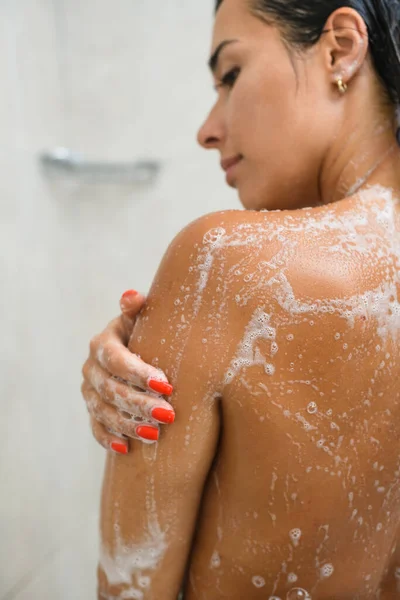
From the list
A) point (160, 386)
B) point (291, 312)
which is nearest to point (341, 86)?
point (291, 312)

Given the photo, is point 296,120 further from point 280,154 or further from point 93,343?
point 93,343

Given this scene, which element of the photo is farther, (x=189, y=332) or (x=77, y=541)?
(x=77, y=541)

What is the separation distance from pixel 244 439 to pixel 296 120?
37cm

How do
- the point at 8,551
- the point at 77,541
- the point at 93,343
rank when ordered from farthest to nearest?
the point at 77,541, the point at 8,551, the point at 93,343

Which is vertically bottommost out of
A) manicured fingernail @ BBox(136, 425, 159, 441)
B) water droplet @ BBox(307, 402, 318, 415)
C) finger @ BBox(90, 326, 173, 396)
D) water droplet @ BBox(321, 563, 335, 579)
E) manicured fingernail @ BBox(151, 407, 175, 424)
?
water droplet @ BBox(321, 563, 335, 579)

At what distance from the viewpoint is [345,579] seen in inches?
22.4

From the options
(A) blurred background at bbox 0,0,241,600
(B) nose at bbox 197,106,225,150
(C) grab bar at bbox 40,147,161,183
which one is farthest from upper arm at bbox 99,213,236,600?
(C) grab bar at bbox 40,147,161,183

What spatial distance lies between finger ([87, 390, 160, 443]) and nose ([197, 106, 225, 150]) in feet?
1.24

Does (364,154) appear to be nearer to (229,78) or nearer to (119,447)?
(229,78)

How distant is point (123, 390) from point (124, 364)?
3 centimetres

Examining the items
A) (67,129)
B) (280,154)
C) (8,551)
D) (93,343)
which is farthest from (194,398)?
(67,129)

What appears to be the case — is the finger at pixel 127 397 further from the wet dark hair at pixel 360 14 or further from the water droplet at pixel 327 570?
the wet dark hair at pixel 360 14

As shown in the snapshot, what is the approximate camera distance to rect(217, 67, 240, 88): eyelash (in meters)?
0.68

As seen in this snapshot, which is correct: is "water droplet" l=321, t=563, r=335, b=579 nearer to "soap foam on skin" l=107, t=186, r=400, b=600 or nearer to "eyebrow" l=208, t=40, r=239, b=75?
"soap foam on skin" l=107, t=186, r=400, b=600
